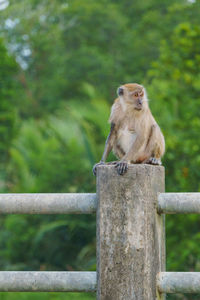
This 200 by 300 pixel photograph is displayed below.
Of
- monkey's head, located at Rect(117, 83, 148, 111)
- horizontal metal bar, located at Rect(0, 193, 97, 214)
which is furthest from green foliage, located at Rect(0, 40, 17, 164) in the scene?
horizontal metal bar, located at Rect(0, 193, 97, 214)

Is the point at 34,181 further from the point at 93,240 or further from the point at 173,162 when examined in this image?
the point at 173,162

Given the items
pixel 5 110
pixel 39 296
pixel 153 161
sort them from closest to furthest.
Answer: pixel 153 161 < pixel 39 296 < pixel 5 110

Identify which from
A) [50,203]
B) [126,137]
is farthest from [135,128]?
[50,203]

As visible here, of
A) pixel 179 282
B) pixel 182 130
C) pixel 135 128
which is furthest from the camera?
pixel 182 130

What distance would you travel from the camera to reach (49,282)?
241 centimetres

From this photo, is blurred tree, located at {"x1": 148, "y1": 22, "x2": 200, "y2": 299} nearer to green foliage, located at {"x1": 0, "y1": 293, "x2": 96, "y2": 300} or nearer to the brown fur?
green foliage, located at {"x1": 0, "y1": 293, "x2": 96, "y2": 300}

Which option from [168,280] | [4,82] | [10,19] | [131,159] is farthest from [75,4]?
[168,280]

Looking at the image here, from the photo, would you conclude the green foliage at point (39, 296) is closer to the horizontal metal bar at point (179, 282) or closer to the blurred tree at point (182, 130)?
the blurred tree at point (182, 130)

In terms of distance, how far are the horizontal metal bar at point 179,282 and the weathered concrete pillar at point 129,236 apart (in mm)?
34

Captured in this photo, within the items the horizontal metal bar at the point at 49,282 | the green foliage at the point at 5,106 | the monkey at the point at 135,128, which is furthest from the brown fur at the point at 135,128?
the green foliage at the point at 5,106

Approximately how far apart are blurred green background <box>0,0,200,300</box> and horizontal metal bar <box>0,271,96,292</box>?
457 centimetres

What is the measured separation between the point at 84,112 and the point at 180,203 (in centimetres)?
949

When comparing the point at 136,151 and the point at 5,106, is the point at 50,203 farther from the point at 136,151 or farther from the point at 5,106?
the point at 5,106

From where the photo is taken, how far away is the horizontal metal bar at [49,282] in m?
2.40
